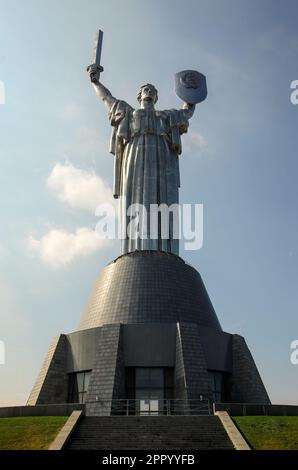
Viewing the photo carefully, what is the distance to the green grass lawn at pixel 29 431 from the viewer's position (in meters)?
17.0

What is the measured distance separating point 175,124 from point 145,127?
97.9 inches

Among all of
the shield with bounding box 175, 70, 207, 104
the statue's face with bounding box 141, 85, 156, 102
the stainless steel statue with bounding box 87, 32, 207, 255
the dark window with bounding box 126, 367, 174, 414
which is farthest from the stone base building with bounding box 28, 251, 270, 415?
the shield with bounding box 175, 70, 207, 104

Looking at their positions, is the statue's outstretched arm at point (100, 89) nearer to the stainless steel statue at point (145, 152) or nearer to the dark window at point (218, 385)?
the stainless steel statue at point (145, 152)

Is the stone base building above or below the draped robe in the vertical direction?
below

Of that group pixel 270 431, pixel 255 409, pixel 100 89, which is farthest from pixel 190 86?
pixel 270 431

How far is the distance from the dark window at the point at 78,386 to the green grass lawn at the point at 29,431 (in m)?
6.63

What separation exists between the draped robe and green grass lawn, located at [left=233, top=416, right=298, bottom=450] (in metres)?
15.7

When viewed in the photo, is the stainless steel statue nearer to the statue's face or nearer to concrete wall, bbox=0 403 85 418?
the statue's face

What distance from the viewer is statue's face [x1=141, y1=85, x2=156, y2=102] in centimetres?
3734

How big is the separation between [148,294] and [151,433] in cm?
1223

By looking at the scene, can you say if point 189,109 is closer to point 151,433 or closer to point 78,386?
point 78,386

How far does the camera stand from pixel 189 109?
38.2 meters
